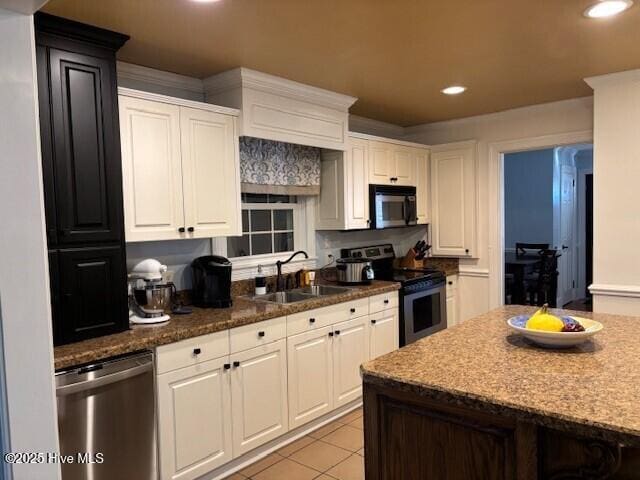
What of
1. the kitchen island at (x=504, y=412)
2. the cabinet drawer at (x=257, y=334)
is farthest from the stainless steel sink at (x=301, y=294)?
the kitchen island at (x=504, y=412)

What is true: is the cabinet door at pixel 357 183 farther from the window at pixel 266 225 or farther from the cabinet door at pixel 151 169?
the cabinet door at pixel 151 169

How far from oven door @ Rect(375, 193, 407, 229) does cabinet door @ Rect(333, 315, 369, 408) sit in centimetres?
106

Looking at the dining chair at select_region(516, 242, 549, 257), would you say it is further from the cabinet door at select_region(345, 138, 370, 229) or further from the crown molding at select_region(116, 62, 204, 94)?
the crown molding at select_region(116, 62, 204, 94)

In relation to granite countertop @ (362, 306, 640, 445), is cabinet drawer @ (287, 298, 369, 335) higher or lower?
lower

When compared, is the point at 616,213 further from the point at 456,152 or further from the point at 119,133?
the point at 119,133

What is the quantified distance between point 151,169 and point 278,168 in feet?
3.82

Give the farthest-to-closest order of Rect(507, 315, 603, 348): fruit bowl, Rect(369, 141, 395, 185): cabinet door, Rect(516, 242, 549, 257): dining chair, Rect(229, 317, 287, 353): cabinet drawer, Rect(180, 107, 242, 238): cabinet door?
Rect(516, 242, 549, 257): dining chair < Rect(369, 141, 395, 185): cabinet door < Rect(180, 107, 242, 238): cabinet door < Rect(229, 317, 287, 353): cabinet drawer < Rect(507, 315, 603, 348): fruit bowl

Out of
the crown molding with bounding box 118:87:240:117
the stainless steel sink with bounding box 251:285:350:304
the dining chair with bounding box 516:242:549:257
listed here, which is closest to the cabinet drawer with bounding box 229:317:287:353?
the stainless steel sink with bounding box 251:285:350:304

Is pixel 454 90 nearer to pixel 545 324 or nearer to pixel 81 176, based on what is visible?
pixel 545 324

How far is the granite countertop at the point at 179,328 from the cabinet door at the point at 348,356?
227 mm

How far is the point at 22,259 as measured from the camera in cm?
130

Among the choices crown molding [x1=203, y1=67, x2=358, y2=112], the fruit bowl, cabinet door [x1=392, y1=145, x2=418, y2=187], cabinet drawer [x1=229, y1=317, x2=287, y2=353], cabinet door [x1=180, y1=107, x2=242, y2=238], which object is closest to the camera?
the fruit bowl

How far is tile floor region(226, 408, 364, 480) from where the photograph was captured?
8.66 ft

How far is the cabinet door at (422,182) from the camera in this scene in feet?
15.3
